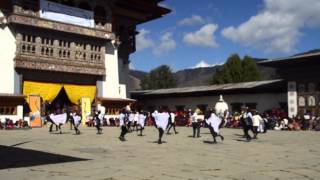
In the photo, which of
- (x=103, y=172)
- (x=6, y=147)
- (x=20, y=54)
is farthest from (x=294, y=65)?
(x=103, y=172)

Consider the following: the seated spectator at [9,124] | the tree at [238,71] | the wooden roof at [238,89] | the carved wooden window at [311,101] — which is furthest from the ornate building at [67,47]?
the tree at [238,71]

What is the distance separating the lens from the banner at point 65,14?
1297 inches

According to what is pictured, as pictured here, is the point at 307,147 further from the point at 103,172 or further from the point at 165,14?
the point at 165,14

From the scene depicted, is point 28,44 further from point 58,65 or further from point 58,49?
point 58,65

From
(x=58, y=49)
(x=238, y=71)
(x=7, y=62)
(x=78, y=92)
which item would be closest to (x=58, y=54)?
(x=58, y=49)

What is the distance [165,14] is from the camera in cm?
4297

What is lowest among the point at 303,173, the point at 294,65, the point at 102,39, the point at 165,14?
the point at 303,173

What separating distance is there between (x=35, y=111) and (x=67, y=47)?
5.41 m

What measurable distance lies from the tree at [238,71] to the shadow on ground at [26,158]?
155 feet

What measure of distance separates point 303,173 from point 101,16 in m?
28.2

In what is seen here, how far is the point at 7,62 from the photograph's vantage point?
31391 millimetres

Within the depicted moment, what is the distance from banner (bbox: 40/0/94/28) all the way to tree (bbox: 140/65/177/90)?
1747 inches

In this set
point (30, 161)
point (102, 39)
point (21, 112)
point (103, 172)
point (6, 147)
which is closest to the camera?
point (103, 172)

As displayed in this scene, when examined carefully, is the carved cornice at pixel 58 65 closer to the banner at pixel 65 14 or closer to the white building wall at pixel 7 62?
the white building wall at pixel 7 62
